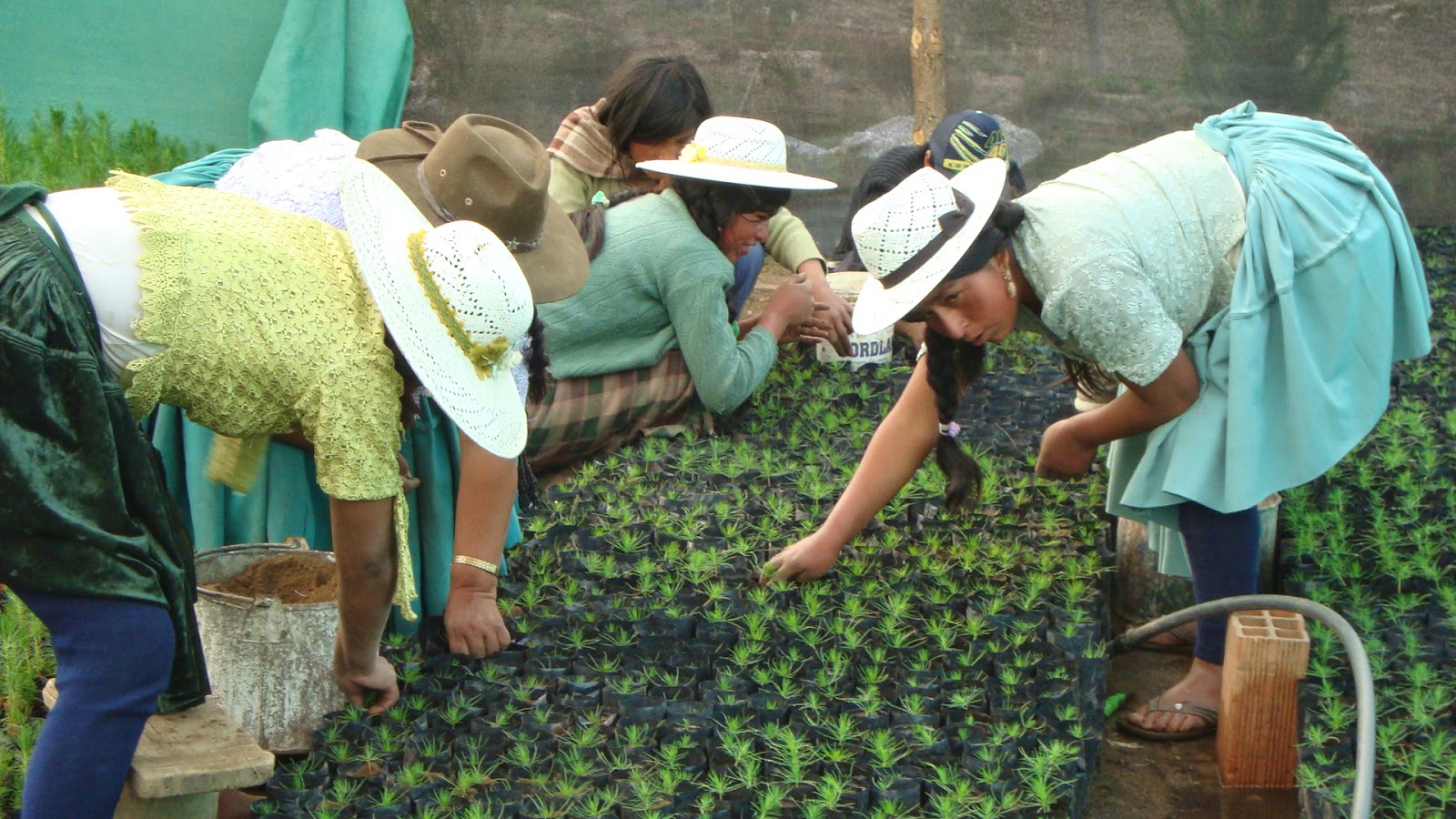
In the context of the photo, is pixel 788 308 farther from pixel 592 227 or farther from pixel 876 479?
pixel 876 479

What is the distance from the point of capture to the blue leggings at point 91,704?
6.55 feet

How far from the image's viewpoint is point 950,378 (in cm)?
286

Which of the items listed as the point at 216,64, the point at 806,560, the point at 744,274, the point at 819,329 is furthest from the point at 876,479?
the point at 216,64

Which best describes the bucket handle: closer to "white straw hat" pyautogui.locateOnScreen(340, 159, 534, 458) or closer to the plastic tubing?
"white straw hat" pyautogui.locateOnScreen(340, 159, 534, 458)

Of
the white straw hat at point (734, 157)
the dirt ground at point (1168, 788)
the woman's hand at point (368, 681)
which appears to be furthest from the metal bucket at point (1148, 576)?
the woman's hand at point (368, 681)

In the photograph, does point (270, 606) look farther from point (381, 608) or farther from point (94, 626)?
point (94, 626)

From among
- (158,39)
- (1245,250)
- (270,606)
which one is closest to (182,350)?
(270,606)

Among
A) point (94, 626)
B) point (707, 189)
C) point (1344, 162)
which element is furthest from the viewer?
point (707, 189)

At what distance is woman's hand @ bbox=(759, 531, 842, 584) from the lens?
120 inches

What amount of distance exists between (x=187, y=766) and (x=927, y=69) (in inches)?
204

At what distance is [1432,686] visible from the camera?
8.59 ft

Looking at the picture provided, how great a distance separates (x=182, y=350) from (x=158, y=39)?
17.7 ft

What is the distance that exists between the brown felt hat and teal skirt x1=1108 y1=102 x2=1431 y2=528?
1.27 m

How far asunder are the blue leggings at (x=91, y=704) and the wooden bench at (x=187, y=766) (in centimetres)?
11
